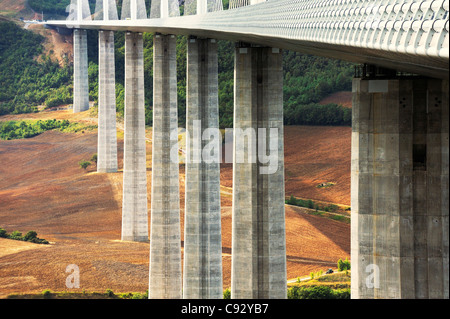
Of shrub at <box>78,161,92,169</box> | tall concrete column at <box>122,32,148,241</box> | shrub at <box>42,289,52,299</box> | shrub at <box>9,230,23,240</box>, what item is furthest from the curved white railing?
shrub at <box>78,161,92,169</box>

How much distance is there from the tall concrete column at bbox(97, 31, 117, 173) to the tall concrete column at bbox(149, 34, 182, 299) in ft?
93.7

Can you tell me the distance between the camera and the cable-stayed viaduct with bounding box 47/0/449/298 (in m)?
18.7

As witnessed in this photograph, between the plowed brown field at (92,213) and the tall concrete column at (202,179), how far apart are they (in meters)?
11.2

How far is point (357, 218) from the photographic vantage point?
23562mm

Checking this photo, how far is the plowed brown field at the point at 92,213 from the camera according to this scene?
56.4 meters

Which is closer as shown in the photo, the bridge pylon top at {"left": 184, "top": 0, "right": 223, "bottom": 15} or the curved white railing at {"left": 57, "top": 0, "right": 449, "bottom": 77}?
the curved white railing at {"left": 57, "top": 0, "right": 449, "bottom": 77}

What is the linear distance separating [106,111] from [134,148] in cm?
1996

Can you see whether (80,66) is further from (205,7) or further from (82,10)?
(205,7)

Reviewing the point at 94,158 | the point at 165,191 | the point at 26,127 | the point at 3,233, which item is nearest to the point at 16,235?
the point at 3,233

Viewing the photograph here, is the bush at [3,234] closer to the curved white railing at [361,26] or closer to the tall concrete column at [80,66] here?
the tall concrete column at [80,66]

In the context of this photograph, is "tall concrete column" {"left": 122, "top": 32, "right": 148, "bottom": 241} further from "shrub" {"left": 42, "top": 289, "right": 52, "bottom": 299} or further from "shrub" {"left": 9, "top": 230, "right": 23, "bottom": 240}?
"shrub" {"left": 42, "top": 289, "right": 52, "bottom": 299}

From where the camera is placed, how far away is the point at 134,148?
5969 centimetres

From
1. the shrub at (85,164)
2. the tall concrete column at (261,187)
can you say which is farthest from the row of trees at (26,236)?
the tall concrete column at (261,187)

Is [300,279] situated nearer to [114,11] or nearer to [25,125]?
[114,11]
